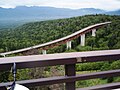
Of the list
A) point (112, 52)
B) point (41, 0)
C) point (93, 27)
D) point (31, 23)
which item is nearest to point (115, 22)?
point (93, 27)

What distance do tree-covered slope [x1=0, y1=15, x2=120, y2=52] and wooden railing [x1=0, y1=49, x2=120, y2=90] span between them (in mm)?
9266

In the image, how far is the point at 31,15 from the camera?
16453mm

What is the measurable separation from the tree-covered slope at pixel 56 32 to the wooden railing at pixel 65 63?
30.4 ft

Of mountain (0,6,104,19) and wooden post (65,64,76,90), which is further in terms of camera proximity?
mountain (0,6,104,19)

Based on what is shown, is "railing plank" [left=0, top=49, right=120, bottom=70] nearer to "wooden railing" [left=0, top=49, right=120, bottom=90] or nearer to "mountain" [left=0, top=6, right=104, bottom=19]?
"wooden railing" [left=0, top=49, right=120, bottom=90]

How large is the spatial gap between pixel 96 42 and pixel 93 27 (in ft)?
7.02

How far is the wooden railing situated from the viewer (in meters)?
1.28

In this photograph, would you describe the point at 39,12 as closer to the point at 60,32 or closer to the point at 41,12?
the point at 41,12

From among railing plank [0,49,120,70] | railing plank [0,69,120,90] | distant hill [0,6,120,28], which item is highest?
railing plank [0,49,120,70]

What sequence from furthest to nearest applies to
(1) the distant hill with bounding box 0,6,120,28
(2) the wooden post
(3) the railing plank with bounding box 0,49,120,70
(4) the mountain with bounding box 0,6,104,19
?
(4) the mountain with bounding box 0,6,104,19 < (1) the distant hill with bounding box 0,6,120,28 < (2) the wooden post < (3) the railing plank with bounding box 0,49,120,70

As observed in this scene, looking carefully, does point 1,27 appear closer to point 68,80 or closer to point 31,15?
point 31,15

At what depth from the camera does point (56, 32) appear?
13.9 metres

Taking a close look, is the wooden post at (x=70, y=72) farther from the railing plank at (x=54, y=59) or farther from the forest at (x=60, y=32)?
the forest at (x=60, y=32)

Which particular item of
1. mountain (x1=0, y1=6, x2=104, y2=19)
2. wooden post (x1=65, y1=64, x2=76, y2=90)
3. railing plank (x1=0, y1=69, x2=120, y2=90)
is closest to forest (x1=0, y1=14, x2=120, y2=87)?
mountain (x1=0, y1=6, x2=104, y2=19)
